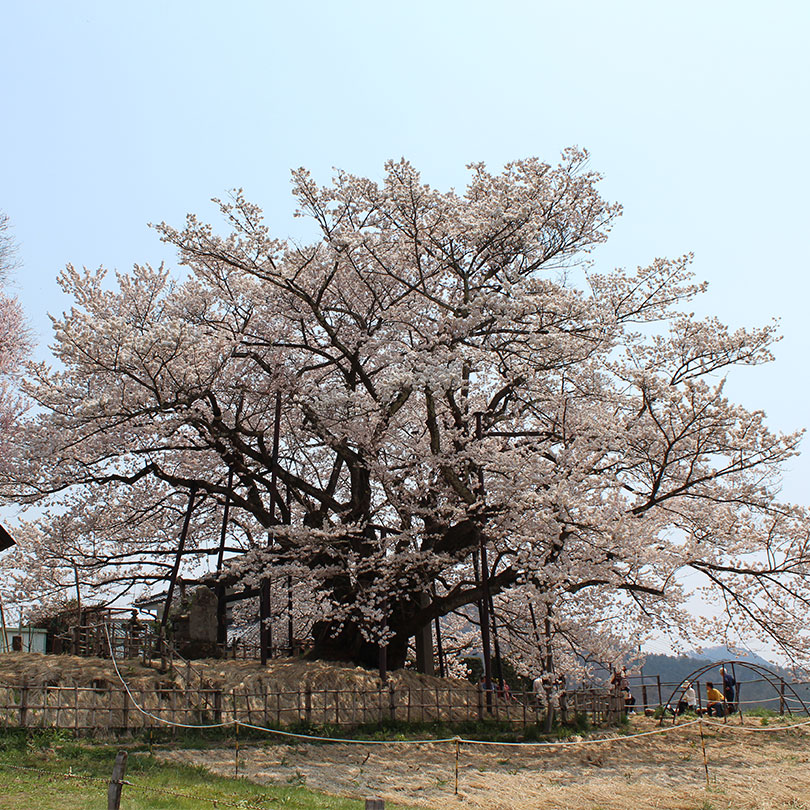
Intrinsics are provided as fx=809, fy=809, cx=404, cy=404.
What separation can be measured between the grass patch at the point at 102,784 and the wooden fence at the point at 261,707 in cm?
47

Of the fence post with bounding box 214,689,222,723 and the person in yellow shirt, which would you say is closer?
the fence post with bounding box 214,689,222,723

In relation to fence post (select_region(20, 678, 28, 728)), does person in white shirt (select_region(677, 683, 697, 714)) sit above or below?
below

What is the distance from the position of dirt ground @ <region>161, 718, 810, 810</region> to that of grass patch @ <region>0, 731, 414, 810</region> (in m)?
0.73

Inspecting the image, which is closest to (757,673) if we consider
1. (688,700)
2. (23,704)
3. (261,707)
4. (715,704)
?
(715,704)

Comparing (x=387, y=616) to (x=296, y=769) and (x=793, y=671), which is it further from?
(x=793, y=671)

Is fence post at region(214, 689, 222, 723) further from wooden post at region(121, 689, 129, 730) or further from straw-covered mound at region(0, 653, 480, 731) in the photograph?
wooden post at region(121, 689, 129, 730)

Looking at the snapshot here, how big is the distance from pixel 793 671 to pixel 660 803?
7322 millimetres

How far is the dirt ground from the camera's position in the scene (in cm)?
1182

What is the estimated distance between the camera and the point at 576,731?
684 inches

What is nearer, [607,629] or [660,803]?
[660,803]

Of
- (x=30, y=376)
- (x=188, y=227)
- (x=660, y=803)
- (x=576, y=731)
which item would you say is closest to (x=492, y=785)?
(x=660, y=803)

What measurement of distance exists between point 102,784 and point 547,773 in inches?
282

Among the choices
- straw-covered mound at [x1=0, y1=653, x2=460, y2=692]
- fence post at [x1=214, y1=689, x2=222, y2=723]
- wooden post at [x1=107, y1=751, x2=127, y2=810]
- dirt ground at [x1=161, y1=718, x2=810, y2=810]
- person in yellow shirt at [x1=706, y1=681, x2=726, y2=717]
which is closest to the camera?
wooden post at [x1=107, y1=751, x2=127, y2=810]

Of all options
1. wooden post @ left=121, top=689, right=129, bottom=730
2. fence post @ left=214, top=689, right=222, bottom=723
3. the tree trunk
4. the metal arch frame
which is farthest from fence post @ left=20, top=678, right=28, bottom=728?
the metal arch frame
